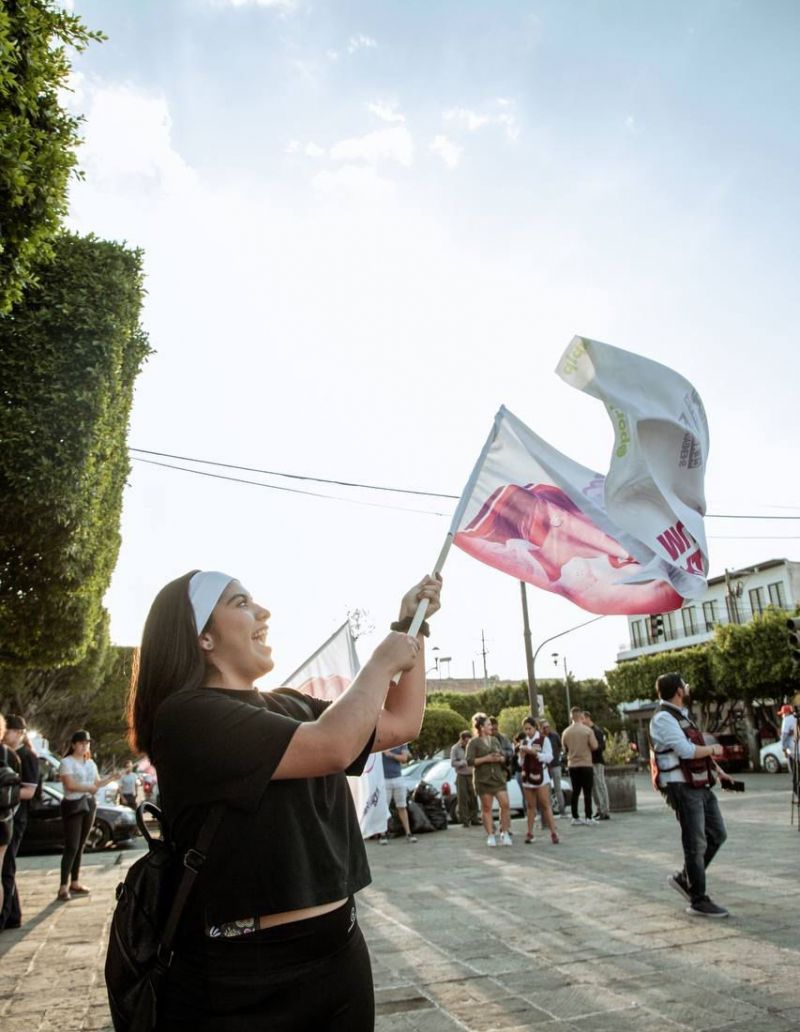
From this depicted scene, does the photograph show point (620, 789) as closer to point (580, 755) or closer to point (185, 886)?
point (580, 755)

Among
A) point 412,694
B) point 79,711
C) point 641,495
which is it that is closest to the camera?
point 412,694

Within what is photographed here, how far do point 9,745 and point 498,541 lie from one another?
6257 millimetres

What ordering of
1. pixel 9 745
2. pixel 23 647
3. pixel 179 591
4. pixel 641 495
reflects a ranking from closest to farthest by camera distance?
pixel 179 591
pixel 641 495
pixel 9 745
pixel 23 647

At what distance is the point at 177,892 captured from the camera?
5.89 ft

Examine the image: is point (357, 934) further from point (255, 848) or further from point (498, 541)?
point (498, 541)

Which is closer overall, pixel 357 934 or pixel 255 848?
pixel 255 848

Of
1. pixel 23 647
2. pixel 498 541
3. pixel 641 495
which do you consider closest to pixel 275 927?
pixel 498 541

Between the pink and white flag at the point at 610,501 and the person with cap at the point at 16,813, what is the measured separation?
19.0ft

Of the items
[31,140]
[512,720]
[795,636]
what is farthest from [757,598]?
[31,140]

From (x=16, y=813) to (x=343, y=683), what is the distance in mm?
3344

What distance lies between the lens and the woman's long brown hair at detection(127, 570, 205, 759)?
82.2 inches

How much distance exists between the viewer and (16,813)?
7848 mm

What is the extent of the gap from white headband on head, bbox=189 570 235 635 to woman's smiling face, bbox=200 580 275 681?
0.02m

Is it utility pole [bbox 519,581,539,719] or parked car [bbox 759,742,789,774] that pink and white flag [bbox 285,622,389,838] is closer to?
utility pole [bbox 519,581,539,719]
